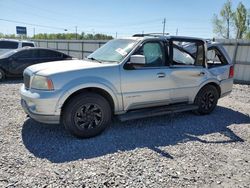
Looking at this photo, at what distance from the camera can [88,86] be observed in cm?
411

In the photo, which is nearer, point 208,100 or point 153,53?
point 153,53

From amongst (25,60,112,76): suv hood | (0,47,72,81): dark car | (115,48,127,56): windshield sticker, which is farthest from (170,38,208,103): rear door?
(0,47,72,81): dark car

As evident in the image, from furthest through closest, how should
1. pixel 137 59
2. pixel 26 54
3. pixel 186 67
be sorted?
1. pixel 26 54
2. pixel 186 67
3. pixel 137 59

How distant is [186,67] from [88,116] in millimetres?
2464

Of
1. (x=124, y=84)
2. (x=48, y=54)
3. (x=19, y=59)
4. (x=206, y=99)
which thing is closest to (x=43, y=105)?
(x=124, y=84)

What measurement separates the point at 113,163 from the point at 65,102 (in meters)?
1.35

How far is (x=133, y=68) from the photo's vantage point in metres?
4.51

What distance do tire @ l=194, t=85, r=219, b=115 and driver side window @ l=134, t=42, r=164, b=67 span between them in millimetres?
1475

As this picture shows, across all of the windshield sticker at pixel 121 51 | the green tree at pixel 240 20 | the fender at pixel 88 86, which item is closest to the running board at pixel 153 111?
the fender at pixel 88 86

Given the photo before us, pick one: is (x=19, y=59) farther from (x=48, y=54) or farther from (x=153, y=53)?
(x=153, y=53)

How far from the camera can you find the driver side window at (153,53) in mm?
4801

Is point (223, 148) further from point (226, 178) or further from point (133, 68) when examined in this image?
point (133, 68)

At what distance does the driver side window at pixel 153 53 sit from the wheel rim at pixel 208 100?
164 cm

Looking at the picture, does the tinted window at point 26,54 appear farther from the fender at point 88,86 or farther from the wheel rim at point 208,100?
the wheel rim at point 208,100
